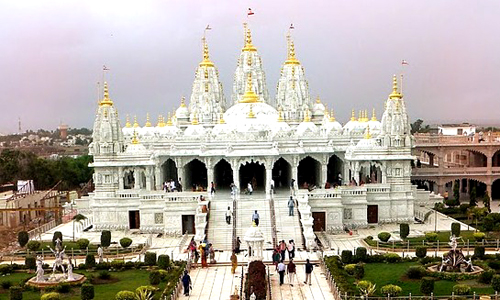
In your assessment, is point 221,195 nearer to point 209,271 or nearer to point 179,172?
point 179,172

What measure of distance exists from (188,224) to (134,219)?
3.85m

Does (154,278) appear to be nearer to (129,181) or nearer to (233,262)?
(233,262)

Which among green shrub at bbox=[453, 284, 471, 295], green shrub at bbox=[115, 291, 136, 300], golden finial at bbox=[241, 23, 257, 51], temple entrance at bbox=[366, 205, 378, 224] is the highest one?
golden finial at bbox=[241, 23, 257, 51]

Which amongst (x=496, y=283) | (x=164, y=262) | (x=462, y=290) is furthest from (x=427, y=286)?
(x=164, y=262)

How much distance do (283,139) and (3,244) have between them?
1794 cm

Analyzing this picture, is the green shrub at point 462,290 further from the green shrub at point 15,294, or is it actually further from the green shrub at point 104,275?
the green shrub at point 15,294

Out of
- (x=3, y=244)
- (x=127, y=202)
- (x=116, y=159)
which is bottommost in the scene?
(x=3, y=244)

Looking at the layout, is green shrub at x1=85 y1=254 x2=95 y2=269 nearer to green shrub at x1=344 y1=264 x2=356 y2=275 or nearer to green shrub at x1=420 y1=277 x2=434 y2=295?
green shrub at x1=344 y1=264 x2=356 y2=275

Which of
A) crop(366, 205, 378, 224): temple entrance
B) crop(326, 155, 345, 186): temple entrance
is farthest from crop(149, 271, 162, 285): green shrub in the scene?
crop(326, 155, 345, 186): temple entrance

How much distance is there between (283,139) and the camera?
38.9 m

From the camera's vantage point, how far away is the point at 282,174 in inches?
1711

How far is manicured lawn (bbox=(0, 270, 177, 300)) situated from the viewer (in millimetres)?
22219

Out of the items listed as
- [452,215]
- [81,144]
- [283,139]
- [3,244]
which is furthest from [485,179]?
[81,144]

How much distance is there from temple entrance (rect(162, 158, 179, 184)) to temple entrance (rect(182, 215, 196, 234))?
7.92 meters
